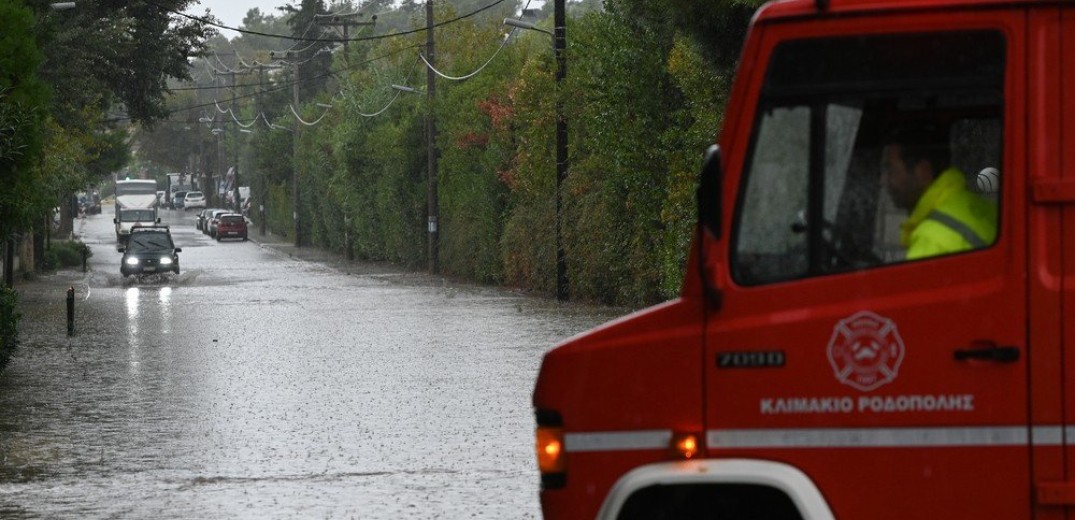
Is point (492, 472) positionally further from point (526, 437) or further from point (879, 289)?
point (879, 289)

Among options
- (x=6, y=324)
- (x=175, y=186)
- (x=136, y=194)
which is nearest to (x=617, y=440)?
(x=6, y=324)

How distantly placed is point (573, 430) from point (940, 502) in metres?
1.32

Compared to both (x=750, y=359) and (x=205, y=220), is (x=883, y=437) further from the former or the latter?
(x=205, y=220)

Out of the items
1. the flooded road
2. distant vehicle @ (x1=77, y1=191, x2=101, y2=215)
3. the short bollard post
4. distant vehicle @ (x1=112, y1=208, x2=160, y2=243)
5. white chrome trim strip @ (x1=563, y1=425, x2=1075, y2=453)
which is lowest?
the flooded road

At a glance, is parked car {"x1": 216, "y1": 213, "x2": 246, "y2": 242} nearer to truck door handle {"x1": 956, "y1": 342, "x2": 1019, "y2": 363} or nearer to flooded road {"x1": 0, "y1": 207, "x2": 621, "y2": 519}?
flooded road {"x1": 0, "y1": 207, "x2": 621, "y2": 519}

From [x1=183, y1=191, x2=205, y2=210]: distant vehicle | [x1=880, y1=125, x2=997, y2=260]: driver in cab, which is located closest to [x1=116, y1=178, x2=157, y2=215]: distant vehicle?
[x1=183, y1=191, x2=205, y2=210]: distant vehicle

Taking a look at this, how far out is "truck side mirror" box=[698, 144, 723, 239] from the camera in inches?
222

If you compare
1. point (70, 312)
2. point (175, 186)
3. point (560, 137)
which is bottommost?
point (70, 312)

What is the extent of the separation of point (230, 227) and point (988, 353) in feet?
280

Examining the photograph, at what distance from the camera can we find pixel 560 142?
37.1 meters

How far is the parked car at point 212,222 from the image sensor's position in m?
92.8

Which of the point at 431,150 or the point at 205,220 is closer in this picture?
the point at 431,150

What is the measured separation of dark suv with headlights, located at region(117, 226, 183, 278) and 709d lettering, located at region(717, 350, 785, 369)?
4512 centimetres

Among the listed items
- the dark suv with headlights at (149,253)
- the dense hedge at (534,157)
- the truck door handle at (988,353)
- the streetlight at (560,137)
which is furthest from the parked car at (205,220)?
the truck door handle at (988,353)
